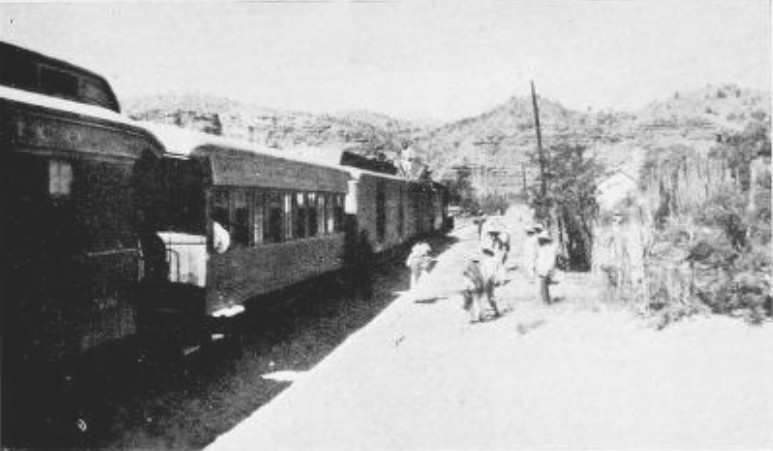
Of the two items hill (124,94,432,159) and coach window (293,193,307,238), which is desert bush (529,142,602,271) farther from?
hill (124,94,432,159)

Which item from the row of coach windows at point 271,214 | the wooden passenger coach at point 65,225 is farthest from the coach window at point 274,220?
the wooden passenger coach at point 65,225

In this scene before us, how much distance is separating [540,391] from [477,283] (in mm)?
3976

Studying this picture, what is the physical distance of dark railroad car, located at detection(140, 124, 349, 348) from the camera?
7703 millimetres

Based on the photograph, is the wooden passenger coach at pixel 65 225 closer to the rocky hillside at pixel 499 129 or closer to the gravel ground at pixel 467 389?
the gravel ground at pixel 467 389

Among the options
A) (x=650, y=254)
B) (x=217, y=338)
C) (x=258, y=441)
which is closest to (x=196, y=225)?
(x=217, y=338)

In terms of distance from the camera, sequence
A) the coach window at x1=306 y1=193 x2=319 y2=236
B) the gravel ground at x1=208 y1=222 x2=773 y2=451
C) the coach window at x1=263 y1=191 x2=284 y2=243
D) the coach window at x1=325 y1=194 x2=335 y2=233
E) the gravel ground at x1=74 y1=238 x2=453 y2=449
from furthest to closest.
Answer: the coach window at x1=325 y1=194 x2=335 y2=233
the coach window at x1=306 y1=193 x2=319 y2=236
the coach window at x1=263 y1=191 x2=284 y2=243
the gravel ground at x1=74 y1=238 x2=453 y2=449
the gravel ground at x1=208 y1=222 x2=773 y2=451

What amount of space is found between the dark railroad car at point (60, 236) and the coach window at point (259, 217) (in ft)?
9.80

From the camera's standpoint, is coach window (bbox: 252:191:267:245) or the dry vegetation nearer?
the dry vegetation

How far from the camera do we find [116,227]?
6.30 m

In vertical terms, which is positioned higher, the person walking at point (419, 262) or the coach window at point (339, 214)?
the coach window at point (339, 214)

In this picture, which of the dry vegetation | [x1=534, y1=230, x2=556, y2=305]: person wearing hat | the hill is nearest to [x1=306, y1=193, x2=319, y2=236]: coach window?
[x1=534, y1=230, x2=556, y2=305]: person wearing hat

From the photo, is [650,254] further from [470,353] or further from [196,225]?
[196,225]

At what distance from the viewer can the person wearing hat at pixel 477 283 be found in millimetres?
11008

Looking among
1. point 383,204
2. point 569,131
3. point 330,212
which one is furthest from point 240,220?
point 569,131
